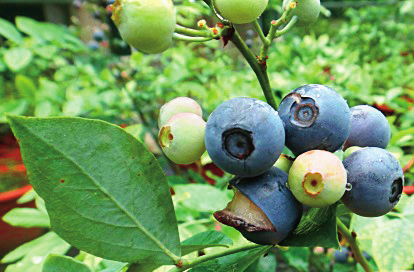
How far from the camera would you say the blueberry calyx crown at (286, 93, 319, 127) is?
0.35 m

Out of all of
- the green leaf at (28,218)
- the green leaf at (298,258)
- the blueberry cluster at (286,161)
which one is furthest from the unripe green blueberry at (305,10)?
the green leaf at (28,218)

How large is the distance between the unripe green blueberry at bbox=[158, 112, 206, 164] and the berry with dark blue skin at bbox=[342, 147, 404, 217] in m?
0.14

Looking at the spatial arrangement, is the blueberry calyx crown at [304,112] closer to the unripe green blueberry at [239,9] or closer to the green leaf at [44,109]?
the unripe green blueberry at [239,9]

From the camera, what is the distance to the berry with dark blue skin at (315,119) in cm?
35

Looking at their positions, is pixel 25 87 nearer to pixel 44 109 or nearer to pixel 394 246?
pixel 44 109

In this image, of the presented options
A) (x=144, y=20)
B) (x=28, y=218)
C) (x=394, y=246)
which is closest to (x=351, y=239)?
(x=394, y=246)

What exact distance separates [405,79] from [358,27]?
0.86m

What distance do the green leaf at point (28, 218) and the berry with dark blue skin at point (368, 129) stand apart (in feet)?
2.49

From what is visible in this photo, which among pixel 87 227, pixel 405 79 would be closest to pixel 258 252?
pixel 87 227

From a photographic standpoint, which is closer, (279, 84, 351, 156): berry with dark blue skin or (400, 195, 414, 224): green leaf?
(279, 84, 351, 156): berry with dark blue skin

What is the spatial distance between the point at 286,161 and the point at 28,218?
758mm

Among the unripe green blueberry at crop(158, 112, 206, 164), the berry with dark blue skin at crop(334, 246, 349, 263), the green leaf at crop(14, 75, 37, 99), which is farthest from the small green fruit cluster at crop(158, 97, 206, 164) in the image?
the green leaf at crop(14, 75, 37, 99)

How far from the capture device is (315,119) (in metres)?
0.35

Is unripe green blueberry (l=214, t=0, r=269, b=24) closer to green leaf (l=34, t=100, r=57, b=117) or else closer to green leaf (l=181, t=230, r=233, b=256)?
green leaf (l=181, t=230, r=233, b=256)
